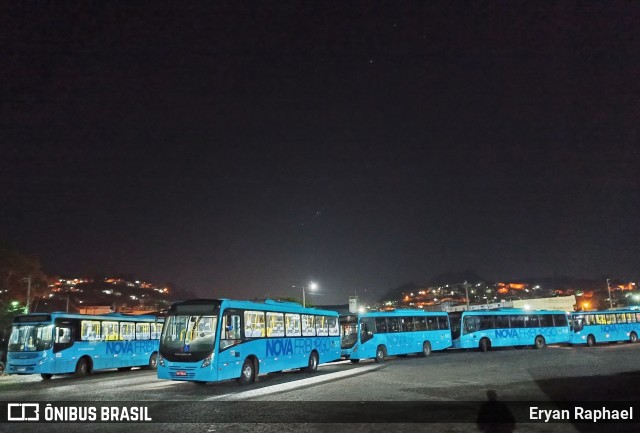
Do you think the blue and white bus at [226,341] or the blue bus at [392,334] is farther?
the blue bus at [392,334]

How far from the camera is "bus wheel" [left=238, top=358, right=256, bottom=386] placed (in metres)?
17.9

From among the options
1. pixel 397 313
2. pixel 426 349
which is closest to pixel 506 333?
pixel 426 349

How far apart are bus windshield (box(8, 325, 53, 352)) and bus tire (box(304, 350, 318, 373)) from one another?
11131mm

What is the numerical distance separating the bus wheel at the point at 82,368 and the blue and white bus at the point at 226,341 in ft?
27.3

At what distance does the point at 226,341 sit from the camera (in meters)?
17.1

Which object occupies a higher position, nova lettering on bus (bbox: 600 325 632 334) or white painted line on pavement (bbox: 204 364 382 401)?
nova lettering on bus (bbox: 600 325 632 334)

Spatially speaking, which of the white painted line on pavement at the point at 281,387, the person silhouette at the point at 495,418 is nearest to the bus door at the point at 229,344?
the white painted line on pavement at the point at 281,387

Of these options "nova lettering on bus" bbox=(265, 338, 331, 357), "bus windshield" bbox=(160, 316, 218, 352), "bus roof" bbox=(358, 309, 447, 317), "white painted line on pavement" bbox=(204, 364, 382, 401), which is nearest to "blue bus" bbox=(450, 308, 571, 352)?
"bus roof" bbox=(358, 309, 447, 317)

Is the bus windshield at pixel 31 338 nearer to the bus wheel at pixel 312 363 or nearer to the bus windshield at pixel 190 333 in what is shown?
the bus windshield at pixel 190 333

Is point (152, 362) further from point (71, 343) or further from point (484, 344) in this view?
point (484, 344)

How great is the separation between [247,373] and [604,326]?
33.0 m

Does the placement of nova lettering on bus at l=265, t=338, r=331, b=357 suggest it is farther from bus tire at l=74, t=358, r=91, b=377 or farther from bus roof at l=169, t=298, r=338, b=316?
bus tire at l=74, t=358, r=91, b=377

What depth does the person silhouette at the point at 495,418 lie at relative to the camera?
30.0ft

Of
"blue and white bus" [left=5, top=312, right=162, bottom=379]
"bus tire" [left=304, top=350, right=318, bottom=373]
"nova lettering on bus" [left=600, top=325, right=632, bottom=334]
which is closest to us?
"blue and white bus" [left=5, top=312, right=162, bottom=379]
